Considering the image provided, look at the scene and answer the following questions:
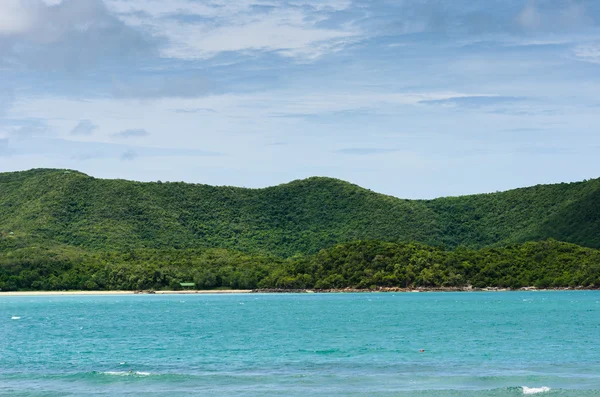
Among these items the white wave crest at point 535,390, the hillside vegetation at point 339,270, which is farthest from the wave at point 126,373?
the hillside vegetation at point 339,270

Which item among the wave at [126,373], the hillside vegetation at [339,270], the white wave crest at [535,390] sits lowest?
the white wave crest at [535,390]

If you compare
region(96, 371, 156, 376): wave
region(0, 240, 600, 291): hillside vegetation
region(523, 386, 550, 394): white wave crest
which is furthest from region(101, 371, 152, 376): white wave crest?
region(0, 240, 600, 291): hillside vegetation

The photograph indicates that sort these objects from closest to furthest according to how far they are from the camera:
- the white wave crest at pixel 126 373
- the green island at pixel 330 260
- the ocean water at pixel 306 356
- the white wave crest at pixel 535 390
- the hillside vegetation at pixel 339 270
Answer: the white wave crest at pixel 535 390
the ocean water at pixel 306 356
the white wave crest at pixel 126 373
the hillside vegetation at pixel 339 270
the green island at pixel 330 260

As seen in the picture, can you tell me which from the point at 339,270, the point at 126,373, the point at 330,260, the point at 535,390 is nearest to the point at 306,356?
the point at 126,373

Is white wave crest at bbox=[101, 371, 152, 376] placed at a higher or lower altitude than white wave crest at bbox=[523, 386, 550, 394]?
higher

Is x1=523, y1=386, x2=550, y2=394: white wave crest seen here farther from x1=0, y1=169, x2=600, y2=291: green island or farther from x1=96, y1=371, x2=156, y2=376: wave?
x1=0, y1=169, x2=600, y2=291: green island

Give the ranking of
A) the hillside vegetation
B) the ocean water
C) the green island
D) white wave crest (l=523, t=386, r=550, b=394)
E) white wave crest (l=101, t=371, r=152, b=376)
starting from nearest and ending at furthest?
white wave crest (l=523, t=386, r=550, b=394), the ocean water, white wave crest (l=101, t=371, r=152, b=376), the hillside vegetation, the green island

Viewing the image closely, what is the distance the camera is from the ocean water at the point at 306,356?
3438cm

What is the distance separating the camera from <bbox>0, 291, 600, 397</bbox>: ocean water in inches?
1353

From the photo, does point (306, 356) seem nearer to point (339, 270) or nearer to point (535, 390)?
point (535, 390)

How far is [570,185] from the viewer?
622 ft

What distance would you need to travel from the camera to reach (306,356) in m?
46.1

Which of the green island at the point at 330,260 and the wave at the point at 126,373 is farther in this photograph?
the green island at the point at 330,260

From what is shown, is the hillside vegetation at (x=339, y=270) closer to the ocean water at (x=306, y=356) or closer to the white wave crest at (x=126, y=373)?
the ocean water at (x=306, y=356)
